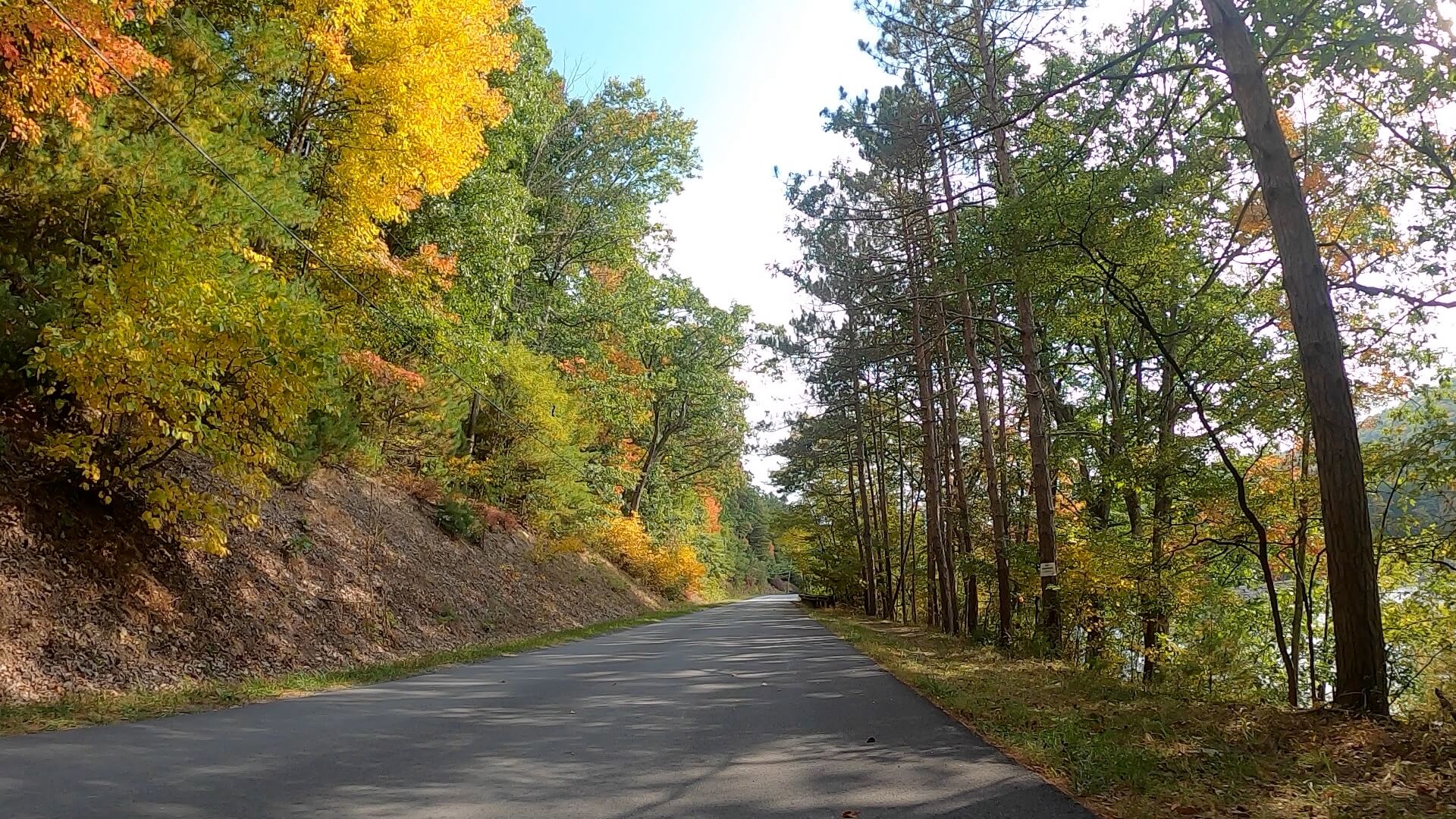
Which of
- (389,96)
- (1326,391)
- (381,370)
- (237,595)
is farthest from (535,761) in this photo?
(381,370)

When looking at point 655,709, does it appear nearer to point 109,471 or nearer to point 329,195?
point 109,471

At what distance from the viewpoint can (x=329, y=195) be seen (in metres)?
13.0

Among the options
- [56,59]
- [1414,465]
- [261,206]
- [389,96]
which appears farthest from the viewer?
[389,96]

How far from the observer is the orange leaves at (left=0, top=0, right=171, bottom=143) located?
22.4 ft

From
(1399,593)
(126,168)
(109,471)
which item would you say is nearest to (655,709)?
(109,471)

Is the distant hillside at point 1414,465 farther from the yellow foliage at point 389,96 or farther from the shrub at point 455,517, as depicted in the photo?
the shrub at point 455,517

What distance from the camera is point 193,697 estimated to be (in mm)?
7453

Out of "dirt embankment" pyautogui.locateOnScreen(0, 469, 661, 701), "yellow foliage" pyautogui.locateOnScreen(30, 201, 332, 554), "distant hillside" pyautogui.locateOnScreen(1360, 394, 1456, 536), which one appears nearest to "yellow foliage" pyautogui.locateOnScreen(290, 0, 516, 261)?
"yellow foliage" pyautogui.locateOnScreen(30, 201, 332, 554)

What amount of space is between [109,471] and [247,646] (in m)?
2.59

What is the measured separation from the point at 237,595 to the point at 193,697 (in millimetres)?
3090

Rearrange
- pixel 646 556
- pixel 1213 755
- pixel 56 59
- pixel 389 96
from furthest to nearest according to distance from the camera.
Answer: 1. pixel 646 556
2. pixel 389 96
3. pixel 56 59
4. pixel 1213 755

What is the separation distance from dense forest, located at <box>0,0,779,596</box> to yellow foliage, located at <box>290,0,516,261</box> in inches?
1.6

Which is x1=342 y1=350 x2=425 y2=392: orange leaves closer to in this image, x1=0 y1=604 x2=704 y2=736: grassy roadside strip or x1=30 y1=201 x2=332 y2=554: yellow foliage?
x1=30 y1=201 x2=332 y2=554: yellow foliage

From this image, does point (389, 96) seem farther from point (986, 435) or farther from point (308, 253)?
point (986, 435)
